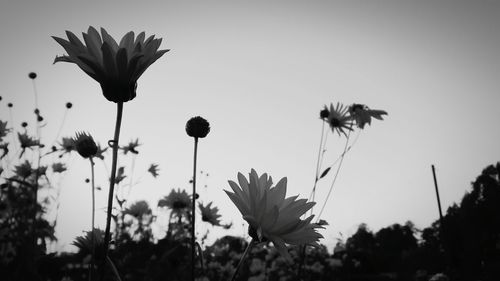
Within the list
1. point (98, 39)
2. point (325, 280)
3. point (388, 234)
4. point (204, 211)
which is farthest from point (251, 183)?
point (388, 234)

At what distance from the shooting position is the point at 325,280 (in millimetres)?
5473

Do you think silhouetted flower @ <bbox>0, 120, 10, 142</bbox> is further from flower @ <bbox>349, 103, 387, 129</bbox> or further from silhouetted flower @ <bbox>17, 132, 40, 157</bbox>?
flower @ <bbox>349, 103, 387, 129</bbox>

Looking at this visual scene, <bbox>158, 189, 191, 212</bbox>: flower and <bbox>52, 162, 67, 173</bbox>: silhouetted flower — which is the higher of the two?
<bbox>52, 162, 67, 173</bbox>: silhouetted flower

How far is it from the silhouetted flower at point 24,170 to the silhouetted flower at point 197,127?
3.48m

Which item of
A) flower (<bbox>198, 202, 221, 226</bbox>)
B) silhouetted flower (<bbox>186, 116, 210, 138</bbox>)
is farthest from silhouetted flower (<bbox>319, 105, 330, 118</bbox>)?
silhouetted flower (<bbox>186, 116, 210, 138</bbox>)

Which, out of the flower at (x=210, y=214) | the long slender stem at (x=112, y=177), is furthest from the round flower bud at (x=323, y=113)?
the long slender stem at (x=112, y=177)

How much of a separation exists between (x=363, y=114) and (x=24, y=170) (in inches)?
163

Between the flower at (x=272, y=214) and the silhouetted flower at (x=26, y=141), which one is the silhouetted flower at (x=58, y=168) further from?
the flower at (x=272, y=214)

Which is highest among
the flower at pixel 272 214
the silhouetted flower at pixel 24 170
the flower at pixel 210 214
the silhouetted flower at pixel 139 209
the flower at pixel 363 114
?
the flower at pixel 363 114

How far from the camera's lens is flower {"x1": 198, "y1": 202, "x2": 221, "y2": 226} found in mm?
3287

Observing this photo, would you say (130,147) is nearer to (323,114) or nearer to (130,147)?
(130,147)

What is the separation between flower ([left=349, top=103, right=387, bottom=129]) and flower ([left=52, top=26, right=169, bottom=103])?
3.29 m

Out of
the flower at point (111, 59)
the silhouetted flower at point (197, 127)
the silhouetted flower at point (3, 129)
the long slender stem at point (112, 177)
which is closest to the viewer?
the long slender stem at point (112, 177)

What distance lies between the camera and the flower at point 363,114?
12.3 ft
